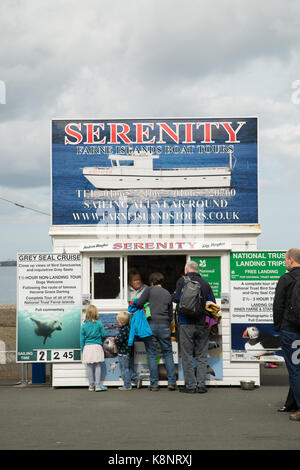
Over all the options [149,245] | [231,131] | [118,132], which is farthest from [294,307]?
[118,132]

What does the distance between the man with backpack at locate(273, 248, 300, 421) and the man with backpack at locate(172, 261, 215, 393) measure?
7.10ft

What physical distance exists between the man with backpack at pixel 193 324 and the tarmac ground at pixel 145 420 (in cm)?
32

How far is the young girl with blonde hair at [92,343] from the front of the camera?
10312mm

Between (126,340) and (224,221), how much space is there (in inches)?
102

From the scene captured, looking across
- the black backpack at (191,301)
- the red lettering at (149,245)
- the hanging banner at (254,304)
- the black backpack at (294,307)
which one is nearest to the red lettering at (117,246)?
the red lettering at (149,245)

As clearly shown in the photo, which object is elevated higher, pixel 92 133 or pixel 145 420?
pixel 92 133

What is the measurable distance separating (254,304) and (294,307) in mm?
3202

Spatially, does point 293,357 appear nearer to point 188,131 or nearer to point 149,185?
point 149,185

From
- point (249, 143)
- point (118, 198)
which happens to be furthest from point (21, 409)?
point (249, 143)

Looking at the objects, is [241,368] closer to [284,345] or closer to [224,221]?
[224,221]

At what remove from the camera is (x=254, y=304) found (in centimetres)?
1077

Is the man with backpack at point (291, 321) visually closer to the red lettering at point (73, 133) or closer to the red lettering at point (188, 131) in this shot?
the red lettering at point (188, 131)

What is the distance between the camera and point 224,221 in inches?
440
